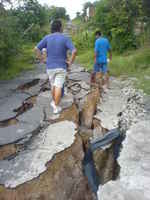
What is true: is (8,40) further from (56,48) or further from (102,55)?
(56,48)

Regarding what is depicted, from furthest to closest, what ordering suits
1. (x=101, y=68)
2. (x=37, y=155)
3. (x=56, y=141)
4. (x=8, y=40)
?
(x=8, y=40) → (x=101, y=68) → (x=56, y=141) → (x=37, y=155)

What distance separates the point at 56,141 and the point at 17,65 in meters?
6.60

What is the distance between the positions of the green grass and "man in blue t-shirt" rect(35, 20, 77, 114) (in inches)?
151

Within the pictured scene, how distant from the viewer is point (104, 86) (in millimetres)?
6297

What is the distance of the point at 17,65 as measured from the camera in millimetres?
9477

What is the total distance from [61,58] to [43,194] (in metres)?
2.37

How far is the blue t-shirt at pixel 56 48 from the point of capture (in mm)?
4176

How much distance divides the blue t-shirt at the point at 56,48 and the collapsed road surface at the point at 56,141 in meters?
0.83

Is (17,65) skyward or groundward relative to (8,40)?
groundward

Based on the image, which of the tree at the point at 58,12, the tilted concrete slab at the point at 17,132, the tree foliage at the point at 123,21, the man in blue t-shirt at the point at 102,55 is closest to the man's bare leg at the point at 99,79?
the man in blue t-shirt at the point at 102,55

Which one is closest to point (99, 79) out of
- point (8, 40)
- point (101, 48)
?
point (101, 48)

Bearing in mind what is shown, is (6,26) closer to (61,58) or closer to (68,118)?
(61,58)

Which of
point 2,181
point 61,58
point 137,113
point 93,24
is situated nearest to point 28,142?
point 2,181

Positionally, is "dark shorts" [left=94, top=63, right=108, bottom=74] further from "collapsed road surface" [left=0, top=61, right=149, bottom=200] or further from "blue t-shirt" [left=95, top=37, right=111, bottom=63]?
"collapsed road surface" [left=0, top=61, right=149, bottom=200]
